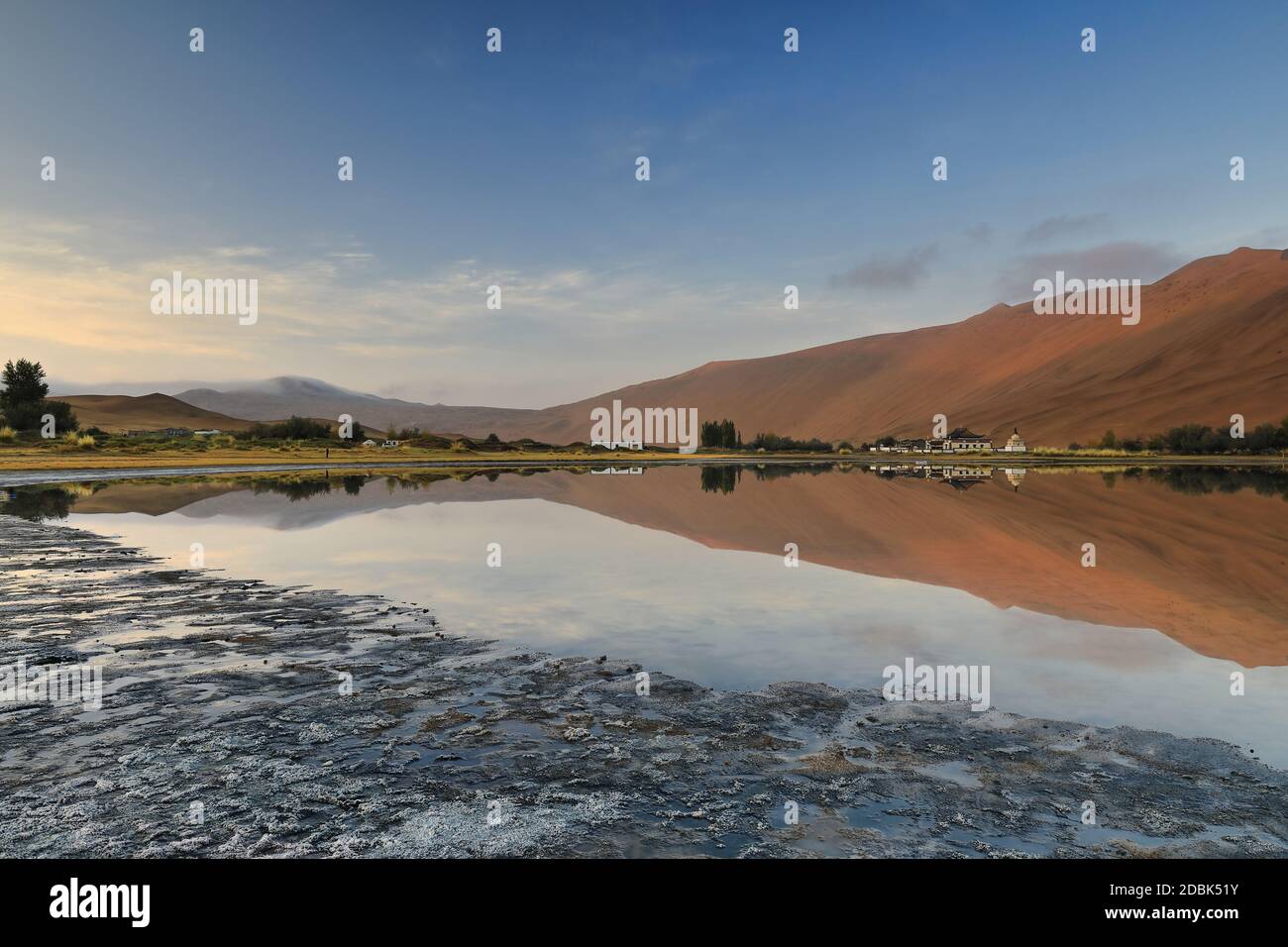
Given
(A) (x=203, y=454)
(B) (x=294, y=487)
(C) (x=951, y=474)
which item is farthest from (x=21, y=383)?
(C) (x=951, y=474)

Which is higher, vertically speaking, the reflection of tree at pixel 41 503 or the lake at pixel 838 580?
the reflection of tree at pixel 41 503

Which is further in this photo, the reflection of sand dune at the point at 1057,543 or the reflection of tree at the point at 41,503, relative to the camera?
the reflection of tree at the point at 41,503

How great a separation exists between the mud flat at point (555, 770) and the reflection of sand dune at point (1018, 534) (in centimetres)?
627

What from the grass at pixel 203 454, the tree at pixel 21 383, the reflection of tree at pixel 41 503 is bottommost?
the reflection of tree at pixel 41 503

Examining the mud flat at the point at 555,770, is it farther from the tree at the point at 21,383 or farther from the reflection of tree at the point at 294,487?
the tree at the point at 21,383

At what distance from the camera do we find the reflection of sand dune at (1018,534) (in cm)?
1477

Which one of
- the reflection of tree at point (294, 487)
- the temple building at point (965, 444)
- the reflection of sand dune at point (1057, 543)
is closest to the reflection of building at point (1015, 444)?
the temple building at point (965, 444)

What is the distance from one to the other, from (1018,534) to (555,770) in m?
24.0

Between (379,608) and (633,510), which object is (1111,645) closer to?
(379,608)

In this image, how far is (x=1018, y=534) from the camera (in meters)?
26.5

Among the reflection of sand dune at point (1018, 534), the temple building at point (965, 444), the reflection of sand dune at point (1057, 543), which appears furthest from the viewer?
the temple building at point (965, 444)

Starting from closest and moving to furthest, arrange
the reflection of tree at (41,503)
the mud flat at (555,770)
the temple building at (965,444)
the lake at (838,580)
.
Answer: the mud flat at (555,770) < the lake at (838,580) < the reflection of tree at (41,503) < the temple building at (965,444)

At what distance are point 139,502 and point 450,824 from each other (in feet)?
131
